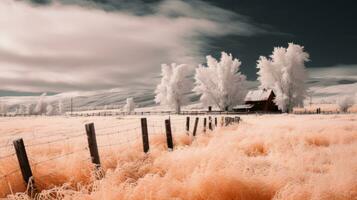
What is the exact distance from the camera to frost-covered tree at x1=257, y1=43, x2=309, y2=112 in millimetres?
64188

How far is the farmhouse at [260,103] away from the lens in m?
76.6

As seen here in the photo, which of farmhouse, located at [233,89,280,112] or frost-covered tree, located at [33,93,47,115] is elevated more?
frost-covered tree, located at [33,93,47,115]

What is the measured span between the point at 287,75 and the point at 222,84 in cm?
1280

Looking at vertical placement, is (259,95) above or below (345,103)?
above

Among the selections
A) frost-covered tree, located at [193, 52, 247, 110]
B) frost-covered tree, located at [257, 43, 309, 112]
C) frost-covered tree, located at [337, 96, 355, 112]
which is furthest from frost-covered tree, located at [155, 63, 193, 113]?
frost-covered tree, located at [337, 96, 355, 112]

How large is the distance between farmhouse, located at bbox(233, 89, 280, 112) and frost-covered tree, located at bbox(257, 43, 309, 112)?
846 centimetres

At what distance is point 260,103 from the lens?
77688 mm

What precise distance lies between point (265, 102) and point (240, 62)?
999 cm

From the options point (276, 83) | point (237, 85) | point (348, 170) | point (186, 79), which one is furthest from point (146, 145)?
point (186, 79)

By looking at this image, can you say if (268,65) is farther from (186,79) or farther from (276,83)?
(186,79)

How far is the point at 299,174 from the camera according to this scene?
5.92m

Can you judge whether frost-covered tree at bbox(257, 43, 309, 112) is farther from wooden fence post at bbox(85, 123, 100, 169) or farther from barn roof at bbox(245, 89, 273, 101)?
wooden fence post at bbox(85, 123, 100, 169)

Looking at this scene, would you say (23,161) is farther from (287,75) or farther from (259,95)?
(259,95)

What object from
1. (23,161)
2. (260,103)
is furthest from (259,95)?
(23,161)
